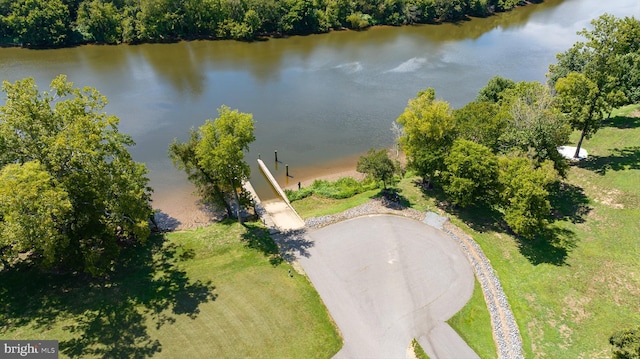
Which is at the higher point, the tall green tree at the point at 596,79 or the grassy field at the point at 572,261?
the tall green tree at the point at 596,79

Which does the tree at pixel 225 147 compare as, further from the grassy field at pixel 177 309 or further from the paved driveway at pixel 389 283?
the paved driveway at pixel 389 283

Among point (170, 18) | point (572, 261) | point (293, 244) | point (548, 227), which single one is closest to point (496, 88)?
point (548, 227)

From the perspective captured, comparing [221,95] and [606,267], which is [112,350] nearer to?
[606,267]

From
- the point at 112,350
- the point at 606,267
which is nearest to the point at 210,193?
the point at 112,350

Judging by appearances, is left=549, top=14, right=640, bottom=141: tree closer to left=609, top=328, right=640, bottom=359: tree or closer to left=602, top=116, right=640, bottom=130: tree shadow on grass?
left=602, top=116, right=640, bottom=130: tree shadow on grass

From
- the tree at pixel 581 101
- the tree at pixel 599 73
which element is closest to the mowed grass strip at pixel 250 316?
the tree at pixel 581 101
